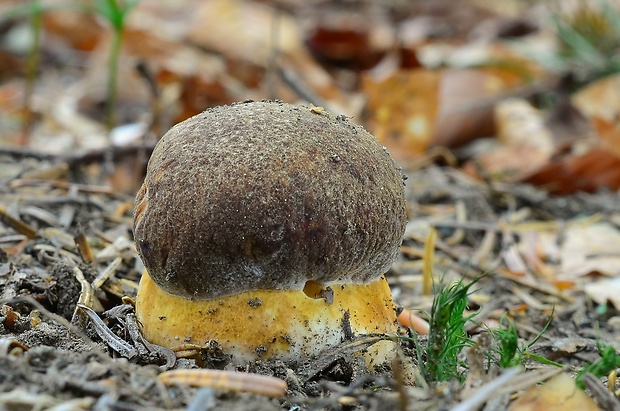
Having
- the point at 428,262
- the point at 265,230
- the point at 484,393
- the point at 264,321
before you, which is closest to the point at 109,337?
the point at 264,321

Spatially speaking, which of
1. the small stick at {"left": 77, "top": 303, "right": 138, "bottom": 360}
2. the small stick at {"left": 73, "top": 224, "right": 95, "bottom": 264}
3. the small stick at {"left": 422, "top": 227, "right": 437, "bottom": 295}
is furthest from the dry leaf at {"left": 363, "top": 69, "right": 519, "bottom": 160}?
the small stick at {"left": 77, "top": 303, "right": 138, "bottom": 360}

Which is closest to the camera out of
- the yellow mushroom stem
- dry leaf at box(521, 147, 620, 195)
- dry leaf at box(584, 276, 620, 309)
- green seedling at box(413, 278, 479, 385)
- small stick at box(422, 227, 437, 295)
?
green seedling at box(413, 278, 479, 385)

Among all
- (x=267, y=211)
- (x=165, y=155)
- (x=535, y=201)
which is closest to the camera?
(x=267, y=211)

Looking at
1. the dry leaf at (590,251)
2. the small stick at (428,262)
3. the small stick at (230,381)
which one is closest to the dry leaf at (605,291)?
the dry leaf at (590,251)

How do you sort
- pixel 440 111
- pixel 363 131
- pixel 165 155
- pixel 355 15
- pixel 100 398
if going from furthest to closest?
pixel 355 15 → pixel 440 111 → pixel 363 131 → pixel 165 155 → pixel 100 398

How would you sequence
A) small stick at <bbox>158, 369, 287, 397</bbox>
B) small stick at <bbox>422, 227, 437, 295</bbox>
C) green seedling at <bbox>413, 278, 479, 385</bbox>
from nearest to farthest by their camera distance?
small stick at <bbox>158, 369, 287, 397</bbox> → green seedling at <bbox>413, 278, 479, 385</bbox> → small stick at <bbox>422, 227, 437, 295</bbox>

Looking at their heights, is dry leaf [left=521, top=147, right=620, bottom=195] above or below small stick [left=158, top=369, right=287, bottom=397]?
below

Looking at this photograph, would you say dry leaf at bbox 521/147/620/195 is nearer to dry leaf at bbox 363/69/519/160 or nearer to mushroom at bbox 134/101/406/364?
dry leaf at bbox 363/69/519/160

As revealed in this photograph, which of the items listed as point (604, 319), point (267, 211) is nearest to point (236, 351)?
point (267, 211)

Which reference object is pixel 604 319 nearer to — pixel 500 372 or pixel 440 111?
pixel 500 372
